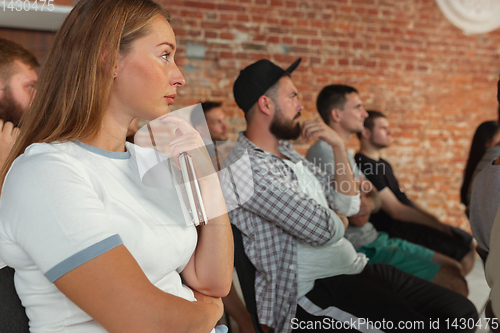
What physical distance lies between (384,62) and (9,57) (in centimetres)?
356

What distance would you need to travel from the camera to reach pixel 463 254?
275 cm

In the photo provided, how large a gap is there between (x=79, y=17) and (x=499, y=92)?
149 centimetres

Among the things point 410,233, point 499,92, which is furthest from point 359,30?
point 499,92

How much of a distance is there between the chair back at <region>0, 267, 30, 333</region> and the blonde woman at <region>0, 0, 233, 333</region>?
0.02 meters

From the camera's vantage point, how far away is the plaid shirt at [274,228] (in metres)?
1.65

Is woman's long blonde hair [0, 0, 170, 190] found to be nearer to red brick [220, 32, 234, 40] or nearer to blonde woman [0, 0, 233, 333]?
blonde woman [0, 0, 233, 333]

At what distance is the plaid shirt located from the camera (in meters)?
1.65

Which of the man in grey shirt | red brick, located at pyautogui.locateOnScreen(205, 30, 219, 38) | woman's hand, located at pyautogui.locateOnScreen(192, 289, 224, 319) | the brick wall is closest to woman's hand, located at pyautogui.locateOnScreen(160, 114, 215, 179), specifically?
woman's hand, located at pyautogui.locateOnScreen(192, 289, 224, 319)

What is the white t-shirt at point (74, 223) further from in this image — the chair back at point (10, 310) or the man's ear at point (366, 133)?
the man's ear at point (366, 133)

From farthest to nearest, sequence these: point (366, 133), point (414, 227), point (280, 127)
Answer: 1. point (366, 133)
2. point (414, 227)
3. point (280, 127)

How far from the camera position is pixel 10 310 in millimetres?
804

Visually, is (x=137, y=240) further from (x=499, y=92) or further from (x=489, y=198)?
(x=499, y=92)

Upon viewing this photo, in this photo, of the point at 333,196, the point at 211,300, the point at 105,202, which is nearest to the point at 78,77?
the point at 105,202

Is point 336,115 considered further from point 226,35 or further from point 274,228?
point 274,228
